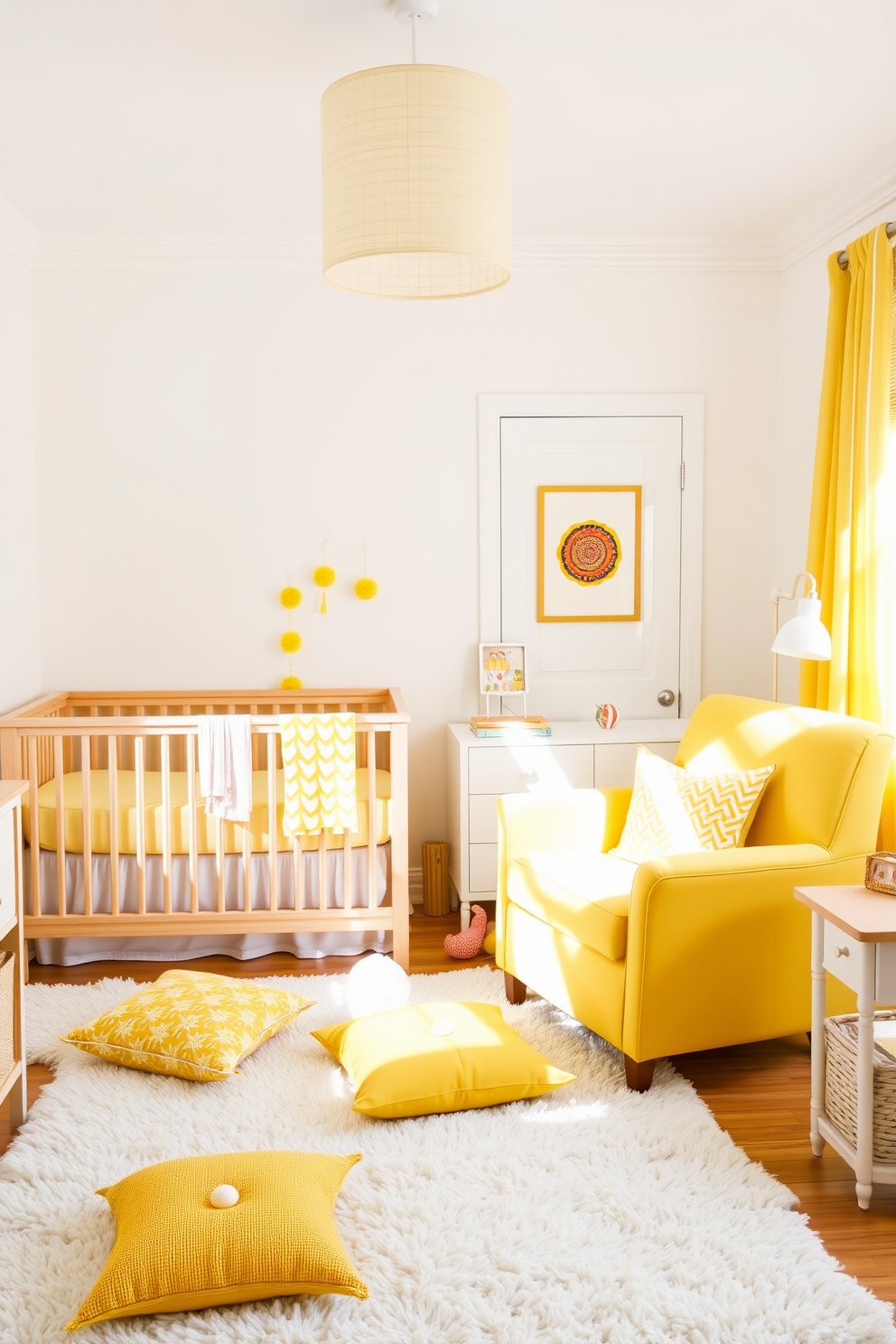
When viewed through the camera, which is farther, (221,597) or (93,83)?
(221,597)

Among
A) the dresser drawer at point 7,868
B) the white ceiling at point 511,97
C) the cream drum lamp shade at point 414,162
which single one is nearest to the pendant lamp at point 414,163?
the cream drum lamp shade at point 414,162

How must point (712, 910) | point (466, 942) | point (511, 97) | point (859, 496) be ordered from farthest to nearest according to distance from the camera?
1. point (466, 942)
2. point (859, 496)
3. point (511, 97)
4. point (712, 910)

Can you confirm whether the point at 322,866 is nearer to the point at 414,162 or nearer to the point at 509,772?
the point at 509,772

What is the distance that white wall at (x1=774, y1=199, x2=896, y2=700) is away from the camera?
11.4ft

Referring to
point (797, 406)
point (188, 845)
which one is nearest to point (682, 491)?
point (797, 406)

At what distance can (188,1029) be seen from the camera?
2.36 metres

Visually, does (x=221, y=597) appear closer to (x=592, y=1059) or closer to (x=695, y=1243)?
(x=592, y=1059)

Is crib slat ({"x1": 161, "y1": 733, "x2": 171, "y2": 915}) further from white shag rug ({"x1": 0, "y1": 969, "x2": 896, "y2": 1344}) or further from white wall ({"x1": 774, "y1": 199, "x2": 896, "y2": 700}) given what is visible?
white wall ({"x1": 774, "y1": 199, "x2": 896, "y2": 700})

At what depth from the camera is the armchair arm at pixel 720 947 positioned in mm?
2193

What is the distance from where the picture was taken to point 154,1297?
1.53 m

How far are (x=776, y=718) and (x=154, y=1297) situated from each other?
193cm

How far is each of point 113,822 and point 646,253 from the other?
272cm

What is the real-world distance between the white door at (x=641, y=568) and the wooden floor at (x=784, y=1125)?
127 centimetres

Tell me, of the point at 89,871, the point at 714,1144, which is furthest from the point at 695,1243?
the point at 89,871
